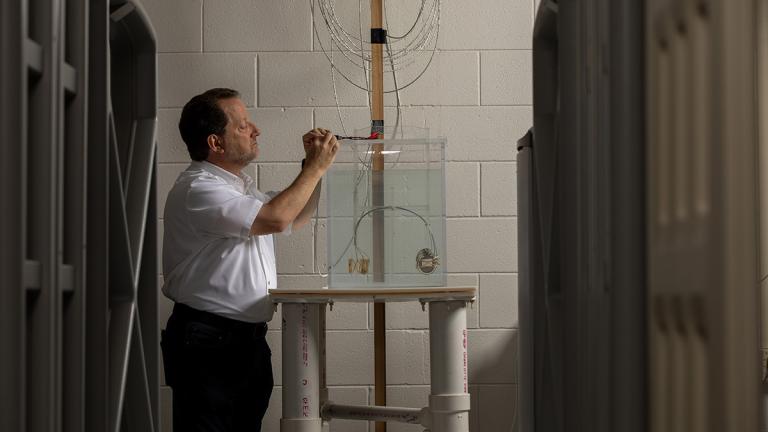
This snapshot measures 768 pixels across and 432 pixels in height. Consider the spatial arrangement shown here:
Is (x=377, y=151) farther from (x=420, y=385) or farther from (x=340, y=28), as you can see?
(x=420, y=385)

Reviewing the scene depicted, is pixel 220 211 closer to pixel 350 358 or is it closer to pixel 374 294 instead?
pixel 374 294

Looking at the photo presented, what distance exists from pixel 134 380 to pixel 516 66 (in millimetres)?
2306

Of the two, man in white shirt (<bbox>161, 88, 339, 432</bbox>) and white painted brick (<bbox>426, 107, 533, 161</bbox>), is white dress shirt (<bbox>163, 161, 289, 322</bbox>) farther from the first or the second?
white painted brick (<bbox>426, 107, 533, 161</bbox>)

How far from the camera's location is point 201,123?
3.02 m

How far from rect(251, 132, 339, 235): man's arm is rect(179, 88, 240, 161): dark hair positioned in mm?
287

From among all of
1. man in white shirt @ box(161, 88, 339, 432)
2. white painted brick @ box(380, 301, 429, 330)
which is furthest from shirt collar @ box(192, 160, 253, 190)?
white painted brick @ box(380, 301, 429, 330)

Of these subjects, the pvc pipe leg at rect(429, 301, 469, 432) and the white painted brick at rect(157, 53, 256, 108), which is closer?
the pvc pipe leg at rect(429, 301, 469, 432)

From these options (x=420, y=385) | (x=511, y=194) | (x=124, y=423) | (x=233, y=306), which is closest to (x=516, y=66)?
(x=511, y=194)

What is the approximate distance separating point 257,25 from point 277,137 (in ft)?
1.30

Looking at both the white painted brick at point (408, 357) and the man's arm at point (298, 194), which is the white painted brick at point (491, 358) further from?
the man's arm at point (298, 194)

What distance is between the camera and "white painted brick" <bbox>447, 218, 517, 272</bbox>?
350 cm

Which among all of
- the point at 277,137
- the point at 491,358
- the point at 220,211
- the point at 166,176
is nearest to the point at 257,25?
the point at 277,137

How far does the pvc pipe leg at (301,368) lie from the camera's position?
2.63 meters

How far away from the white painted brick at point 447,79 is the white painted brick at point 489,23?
0.19 ft
